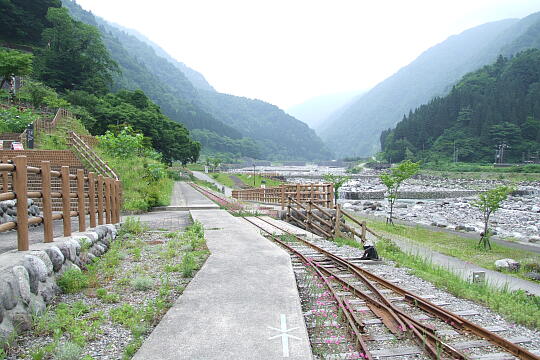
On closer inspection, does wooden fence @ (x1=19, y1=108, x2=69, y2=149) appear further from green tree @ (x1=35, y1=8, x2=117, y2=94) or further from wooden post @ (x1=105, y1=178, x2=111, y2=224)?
green tree @ (x1=35, y1=8, x2=117, y2=94)

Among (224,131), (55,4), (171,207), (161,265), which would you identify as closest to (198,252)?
(161,265)

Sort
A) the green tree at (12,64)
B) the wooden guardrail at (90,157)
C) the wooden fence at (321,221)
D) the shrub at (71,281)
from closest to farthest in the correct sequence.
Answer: the shrub at (71,281), the wooden fence at (321,221), the wooden guardrail at (90,157), the green tree at (12,64)

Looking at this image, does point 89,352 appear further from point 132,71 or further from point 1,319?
point 132,71

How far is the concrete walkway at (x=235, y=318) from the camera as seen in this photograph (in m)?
3.67

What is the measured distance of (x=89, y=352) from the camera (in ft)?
12.2

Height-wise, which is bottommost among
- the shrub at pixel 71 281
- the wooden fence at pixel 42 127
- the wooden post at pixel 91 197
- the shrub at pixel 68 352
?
the shrub at pixel 68 352

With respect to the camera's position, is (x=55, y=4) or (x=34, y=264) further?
(x=55, y=4)

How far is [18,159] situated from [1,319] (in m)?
2.08

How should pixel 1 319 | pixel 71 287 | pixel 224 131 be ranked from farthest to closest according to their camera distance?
pixel 224 131, pixel 71 287, pixel 1 319

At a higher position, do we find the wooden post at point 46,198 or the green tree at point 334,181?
the wooden post at point 46,198

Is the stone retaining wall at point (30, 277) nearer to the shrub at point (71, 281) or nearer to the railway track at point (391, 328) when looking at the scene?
the shrub at point (71, 281)

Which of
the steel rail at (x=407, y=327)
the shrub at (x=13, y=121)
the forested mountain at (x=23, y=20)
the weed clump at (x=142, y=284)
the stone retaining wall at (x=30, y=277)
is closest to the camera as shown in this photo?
the stone retaining wall at (x=30, y=277)

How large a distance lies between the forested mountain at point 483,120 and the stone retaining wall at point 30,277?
11995cm

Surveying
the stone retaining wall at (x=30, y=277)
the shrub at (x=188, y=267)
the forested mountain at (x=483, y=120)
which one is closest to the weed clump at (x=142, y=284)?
the shrub at (x=188, y=267)
